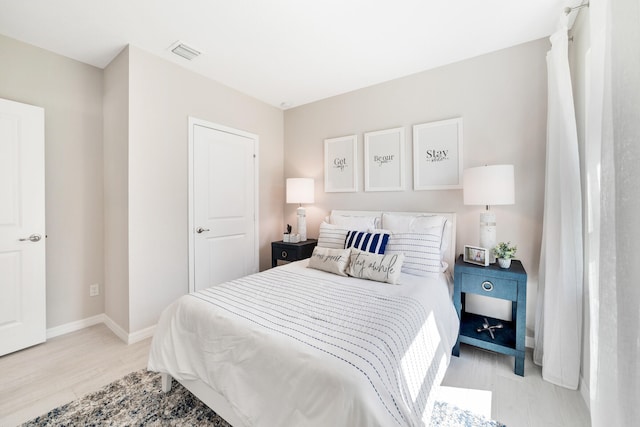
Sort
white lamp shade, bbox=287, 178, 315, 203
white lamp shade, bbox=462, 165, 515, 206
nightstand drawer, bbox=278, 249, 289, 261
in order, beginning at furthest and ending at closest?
1. white lamp shade, bbox=287, 178, 315, 203
2. nightstand drawer, bbox=278, 249, 289, 261
3. white lamp shade, bbox=462, 165, 515, 206

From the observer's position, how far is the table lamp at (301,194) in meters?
3.40

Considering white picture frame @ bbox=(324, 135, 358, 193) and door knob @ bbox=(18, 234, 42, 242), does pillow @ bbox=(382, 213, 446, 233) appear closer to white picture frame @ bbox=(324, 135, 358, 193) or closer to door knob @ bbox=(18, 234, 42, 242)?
white picture frame @ bbox=(324, 135, 358, 193)

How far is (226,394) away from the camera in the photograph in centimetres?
127

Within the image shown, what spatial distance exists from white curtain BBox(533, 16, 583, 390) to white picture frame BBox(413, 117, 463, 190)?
734mm

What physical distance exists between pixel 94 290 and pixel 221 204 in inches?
60.7

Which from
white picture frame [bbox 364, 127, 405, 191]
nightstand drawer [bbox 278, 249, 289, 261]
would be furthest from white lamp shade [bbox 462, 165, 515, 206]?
nightstand drawer [bbox 278, 249, 289, 261]

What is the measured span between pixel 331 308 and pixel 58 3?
2807mm

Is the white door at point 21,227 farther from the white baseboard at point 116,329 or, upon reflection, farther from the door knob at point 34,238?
the white baseboard at point 116,329

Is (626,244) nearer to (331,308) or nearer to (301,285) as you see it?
(331,308)

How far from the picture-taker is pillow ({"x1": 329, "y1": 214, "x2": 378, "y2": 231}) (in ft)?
8.93

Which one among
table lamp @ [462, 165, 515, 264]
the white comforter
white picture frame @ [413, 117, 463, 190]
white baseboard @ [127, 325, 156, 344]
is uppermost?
white picture frame @ [413, 117, 463, 190]

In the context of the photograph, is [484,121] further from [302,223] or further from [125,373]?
[125,373]

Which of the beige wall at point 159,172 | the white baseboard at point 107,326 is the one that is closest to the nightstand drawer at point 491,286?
the beige wall at point 159,172

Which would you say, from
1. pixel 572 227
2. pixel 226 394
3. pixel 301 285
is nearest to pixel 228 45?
pixel 301 285
